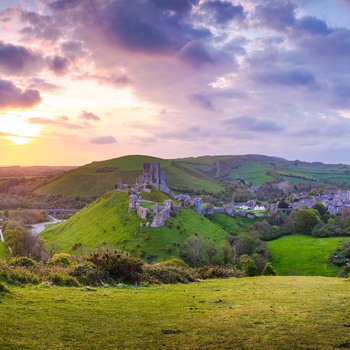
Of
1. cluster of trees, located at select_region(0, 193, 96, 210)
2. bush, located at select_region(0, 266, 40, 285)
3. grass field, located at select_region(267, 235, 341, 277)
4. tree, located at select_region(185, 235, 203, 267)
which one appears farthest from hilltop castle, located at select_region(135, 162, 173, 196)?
bush, located at select_region(0, 266, 40, 285)

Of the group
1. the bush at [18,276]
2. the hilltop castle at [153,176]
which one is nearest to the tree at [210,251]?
the hilltop castle at [153,176]

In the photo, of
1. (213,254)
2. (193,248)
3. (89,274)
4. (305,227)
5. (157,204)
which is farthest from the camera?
(305,227)

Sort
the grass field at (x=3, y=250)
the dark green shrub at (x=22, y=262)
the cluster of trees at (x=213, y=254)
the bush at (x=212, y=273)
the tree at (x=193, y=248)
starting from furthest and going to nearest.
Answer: the grass field at (x=3, y=250) → the tree at (x=193, y=248) → the cluster of trees at (x=213, y=254) → the bush at (x=212, y=273) → the dark green shrub at (x=22, y=262)

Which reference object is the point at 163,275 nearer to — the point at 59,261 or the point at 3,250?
the point at 59,261

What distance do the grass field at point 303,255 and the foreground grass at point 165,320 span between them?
191ft

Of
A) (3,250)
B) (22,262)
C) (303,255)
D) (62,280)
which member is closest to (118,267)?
(62,280)

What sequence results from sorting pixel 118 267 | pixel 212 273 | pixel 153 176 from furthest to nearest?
pixel 153 176
pixel 212 273
pixel 118 267

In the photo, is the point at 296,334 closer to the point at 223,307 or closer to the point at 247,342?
the point at 247,342

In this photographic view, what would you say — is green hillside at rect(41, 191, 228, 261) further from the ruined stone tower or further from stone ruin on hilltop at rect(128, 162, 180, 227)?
the ruined stone tower

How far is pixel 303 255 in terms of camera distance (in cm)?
8944

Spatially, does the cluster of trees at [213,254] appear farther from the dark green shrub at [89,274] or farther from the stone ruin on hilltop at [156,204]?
the dark green shrub at [89,274]

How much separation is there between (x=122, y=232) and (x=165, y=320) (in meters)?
68.6

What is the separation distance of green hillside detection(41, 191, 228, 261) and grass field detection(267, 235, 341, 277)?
15.2 m

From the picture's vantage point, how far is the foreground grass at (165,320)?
38.2ft
